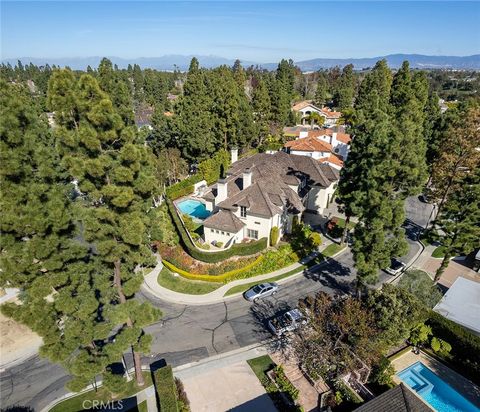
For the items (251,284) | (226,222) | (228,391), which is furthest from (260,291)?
(228,391)

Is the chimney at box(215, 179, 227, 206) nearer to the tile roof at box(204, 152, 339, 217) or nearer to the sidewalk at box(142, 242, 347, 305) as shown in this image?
the tile roof at box(204, 152, 339, 217)

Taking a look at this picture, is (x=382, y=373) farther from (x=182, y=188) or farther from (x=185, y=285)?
(x=182, y=188)

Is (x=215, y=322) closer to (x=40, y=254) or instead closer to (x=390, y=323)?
(x=390, y=323)

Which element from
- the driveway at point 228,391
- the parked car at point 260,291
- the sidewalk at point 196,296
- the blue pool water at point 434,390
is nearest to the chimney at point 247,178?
the sidewalk at point 196,296

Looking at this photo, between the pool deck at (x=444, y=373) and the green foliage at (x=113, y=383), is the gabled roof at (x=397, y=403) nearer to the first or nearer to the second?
the pool deck at (x=444, y=373)

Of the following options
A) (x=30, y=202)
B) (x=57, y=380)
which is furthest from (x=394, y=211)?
(x=57, y=380)

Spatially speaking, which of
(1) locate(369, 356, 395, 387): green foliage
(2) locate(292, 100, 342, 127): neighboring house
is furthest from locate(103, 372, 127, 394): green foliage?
(2) locate(292, 100, 342, 127): neighboring house
